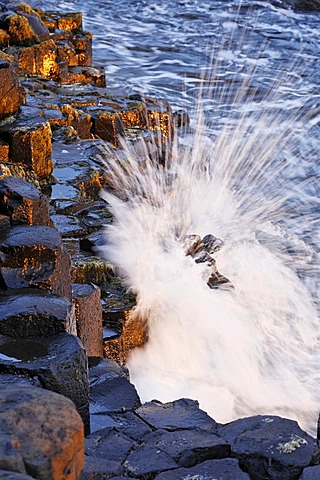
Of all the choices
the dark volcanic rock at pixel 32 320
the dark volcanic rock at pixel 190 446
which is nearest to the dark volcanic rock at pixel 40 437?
the dark volcanic rock at pixel 190 446

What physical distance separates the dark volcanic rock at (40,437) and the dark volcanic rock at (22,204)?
2.73 m

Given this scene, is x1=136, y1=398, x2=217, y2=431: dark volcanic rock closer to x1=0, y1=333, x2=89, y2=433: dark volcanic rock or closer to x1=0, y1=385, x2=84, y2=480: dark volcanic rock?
x1=0, y1=333, x2=89, y2=433: dark volcanic rock

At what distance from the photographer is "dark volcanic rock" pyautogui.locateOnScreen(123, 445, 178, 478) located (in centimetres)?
371

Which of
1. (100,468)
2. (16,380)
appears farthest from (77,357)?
(100,468)

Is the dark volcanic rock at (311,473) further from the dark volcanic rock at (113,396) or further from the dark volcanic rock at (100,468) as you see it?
the dark volcanic rock at (113,396)

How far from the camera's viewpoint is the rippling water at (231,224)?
680 centimetres

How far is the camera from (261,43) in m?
21.0

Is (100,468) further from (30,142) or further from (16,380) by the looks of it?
(30,142)

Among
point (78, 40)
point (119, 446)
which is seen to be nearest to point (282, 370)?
point (119, 446)

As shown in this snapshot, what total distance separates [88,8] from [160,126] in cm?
1282

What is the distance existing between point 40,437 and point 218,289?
5.19m

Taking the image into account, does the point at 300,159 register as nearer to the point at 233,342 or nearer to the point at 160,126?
the point at 160,126

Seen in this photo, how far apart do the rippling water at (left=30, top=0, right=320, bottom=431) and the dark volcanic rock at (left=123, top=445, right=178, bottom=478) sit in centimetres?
222

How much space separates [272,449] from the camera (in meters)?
3.81
